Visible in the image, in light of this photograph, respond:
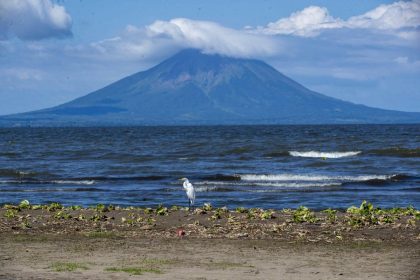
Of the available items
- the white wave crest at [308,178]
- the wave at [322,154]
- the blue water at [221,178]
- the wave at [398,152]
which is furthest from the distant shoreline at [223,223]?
the wave at [322,154]

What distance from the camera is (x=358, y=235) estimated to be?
15.1 m

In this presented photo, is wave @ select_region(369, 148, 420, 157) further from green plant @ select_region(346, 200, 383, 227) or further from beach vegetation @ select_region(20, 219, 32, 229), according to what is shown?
beach vegetation @ select_region(20, 219, 32, 229)

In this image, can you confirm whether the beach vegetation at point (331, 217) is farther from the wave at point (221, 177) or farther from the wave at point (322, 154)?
the wave at point (322, 154)

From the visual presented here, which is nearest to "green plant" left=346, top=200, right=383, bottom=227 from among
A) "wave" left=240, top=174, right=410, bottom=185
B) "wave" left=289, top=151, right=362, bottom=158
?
"wave" left=240, top=174, right=410, bottom=185

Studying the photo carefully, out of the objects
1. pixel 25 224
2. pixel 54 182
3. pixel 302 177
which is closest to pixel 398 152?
pixel 302 177

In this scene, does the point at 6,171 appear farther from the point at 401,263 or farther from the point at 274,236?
the point at 401,263

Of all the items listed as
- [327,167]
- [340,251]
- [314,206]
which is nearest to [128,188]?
[314,206]

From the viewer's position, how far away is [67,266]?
39.3ft

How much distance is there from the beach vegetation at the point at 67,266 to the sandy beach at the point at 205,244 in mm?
14

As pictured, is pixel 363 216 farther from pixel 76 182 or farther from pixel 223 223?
pixel 76 182

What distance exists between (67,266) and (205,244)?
9.74 feet

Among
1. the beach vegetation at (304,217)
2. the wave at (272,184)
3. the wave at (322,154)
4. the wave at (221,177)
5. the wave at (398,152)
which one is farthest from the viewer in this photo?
the wave at (322,154)

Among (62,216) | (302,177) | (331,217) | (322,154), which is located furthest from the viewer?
(322,154)

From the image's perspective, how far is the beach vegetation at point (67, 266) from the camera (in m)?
11.7
